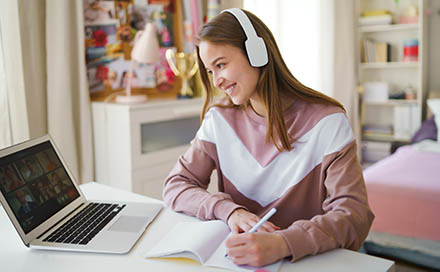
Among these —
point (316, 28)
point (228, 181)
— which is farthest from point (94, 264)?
point (316, 28)

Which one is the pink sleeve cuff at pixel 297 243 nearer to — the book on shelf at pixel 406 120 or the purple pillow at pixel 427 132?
the purple pillow at pixel 427 132

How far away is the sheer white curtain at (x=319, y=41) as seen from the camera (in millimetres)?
3548

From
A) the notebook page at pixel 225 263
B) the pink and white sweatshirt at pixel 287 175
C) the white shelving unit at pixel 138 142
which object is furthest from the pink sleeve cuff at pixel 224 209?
the white shelving unit at pixel 138 142

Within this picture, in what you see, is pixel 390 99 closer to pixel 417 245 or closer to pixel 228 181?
pixel 417 245

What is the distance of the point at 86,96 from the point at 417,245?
194cm

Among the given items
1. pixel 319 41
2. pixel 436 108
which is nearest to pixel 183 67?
pixel 319 41

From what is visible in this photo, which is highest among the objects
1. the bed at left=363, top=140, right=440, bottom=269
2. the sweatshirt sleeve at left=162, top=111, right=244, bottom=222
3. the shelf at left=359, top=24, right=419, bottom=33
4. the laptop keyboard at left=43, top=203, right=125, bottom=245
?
the shelf at left=359, top=24, right=419, bottom=33

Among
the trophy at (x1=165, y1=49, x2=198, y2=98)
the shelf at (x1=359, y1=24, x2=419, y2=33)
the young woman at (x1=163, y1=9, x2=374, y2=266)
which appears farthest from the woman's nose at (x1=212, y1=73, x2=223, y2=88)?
the shelf at (x1=359, y1=24, x2=419, y2=33)

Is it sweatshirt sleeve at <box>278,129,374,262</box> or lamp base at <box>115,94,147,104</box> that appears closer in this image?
sweatshirt sleeve at <box>278,129,374,262</box>

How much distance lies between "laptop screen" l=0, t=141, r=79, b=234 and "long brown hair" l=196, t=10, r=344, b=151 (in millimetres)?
542

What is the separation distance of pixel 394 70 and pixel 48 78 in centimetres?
334

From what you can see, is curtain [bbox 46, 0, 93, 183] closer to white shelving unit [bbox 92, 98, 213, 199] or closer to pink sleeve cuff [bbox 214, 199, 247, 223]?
white shelving unit [bbox 92, 98, 213, 199]

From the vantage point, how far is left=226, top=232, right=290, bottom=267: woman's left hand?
870 mm

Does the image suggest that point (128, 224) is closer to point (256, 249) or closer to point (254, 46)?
point (256, 249)
